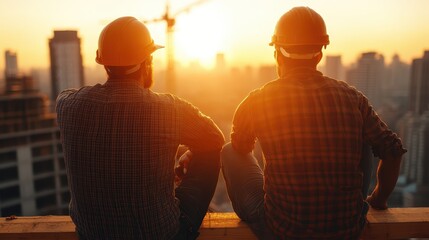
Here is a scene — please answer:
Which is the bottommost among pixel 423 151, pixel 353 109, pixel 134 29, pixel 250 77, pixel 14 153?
pixel 423 151

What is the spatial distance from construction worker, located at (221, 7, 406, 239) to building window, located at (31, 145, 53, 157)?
43670 millimetres

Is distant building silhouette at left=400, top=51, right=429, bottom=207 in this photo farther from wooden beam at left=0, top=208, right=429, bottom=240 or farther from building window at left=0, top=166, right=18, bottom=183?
wooden beam at left=0, top=208, right=429, bottom=240

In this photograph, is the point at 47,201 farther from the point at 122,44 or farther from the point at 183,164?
the point at 122,44

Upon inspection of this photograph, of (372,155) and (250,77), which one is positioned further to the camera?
(250,77)

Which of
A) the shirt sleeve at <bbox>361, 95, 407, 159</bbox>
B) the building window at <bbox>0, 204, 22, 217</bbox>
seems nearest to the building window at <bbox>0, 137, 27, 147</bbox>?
the building window at <bbox>0, 204, 22, 217</bbox>

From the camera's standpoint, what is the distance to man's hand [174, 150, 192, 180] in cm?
225

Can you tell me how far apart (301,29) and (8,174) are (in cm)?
4335

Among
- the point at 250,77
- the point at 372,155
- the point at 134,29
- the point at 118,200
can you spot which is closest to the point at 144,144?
the point at 118,200

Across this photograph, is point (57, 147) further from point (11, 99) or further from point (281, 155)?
point (281, 155)

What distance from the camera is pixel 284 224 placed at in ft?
6.03

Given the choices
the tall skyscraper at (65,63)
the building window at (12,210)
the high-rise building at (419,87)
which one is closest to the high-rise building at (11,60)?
the tall skyscraper at (65,63)

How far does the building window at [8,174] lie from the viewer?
3931 centimetres

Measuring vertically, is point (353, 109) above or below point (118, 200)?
above

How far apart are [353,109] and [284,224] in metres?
0.59
